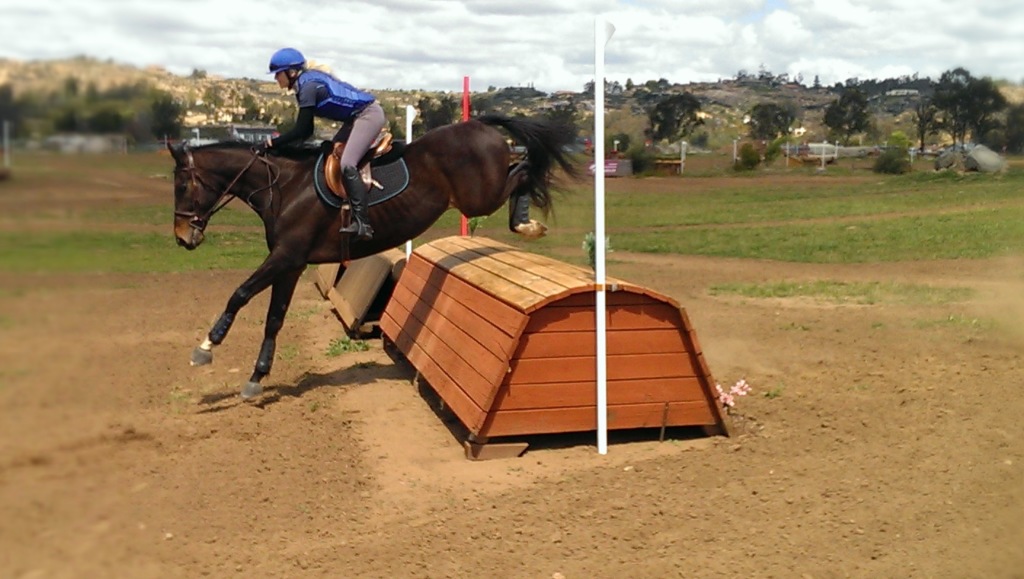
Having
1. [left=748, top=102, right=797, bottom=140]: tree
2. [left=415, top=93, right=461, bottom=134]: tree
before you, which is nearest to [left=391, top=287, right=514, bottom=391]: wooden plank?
[left=415, top=93, right=461, bottom=134]: tree

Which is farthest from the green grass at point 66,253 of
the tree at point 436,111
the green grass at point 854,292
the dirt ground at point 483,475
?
the green grass at point 854,292

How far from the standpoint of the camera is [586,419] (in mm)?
5859

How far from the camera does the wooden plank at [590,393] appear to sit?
573 centimetres

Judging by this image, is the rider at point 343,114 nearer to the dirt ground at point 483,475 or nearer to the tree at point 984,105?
the dirt ground at point 483,475

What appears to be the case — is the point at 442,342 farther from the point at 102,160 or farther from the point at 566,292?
the point at 102,160

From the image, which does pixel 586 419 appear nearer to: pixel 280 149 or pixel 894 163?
pixel 280 149

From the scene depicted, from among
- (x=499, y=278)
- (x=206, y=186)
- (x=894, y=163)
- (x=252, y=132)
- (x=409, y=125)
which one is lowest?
(x=499, y=278)

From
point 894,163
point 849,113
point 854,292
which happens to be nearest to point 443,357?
point 854,292

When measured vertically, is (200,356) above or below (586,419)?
above

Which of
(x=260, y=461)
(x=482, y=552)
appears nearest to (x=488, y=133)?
(x=260, y=461)

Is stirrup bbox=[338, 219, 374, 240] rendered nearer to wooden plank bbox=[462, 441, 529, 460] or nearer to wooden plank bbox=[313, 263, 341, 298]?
wooden plank bbox=[462, 441, 529, 460]

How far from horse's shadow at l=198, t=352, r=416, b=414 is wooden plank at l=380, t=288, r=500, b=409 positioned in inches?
12.5

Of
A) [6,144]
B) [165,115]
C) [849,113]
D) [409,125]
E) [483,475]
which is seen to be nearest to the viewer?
[6,144]

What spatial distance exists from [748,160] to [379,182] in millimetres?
27790
